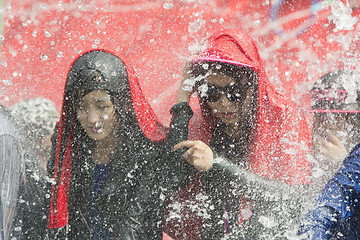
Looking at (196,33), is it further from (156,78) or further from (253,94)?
(253,94)

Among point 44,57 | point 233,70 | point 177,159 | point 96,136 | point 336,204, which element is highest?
point 44,57

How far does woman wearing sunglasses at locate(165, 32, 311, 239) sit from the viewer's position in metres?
2.17

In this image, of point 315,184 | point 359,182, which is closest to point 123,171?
point 315,184

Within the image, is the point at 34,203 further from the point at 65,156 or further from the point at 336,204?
the point at 336,204

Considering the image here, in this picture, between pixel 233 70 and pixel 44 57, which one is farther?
pixel 44 57

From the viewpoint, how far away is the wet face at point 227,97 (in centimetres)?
221

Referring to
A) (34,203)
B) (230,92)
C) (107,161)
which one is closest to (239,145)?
(230,92)

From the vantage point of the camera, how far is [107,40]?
326 cm

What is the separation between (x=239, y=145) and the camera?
2293 millimetres

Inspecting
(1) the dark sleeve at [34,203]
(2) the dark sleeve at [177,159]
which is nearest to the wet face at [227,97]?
(2) the dark sleeve at [177,159]

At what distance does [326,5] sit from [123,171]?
86.6 inches

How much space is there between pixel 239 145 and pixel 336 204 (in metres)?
0.66

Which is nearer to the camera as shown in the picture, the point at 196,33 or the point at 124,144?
the point at 124,144

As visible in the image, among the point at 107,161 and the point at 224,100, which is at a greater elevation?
the point at 224,100
